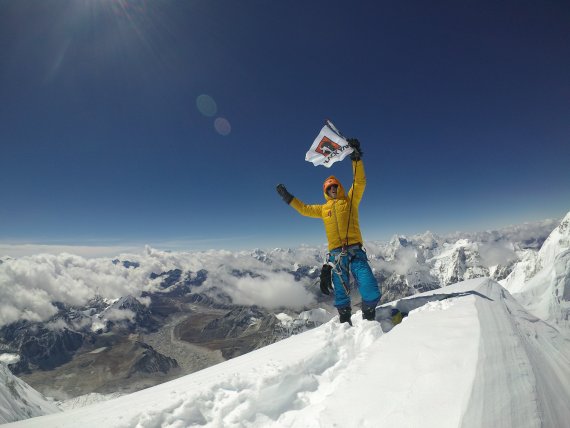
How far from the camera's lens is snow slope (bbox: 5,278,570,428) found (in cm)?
260

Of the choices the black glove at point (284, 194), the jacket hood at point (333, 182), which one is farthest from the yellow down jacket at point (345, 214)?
the black glove at point (284, 194)

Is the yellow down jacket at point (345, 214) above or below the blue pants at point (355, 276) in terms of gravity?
above

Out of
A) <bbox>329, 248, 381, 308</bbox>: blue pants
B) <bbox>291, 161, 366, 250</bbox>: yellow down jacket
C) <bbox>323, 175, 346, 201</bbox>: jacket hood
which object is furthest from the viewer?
<bbox>323, 175, 346, 201</bbox>: jacket hood

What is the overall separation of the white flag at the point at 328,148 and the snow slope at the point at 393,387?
5.16 metres

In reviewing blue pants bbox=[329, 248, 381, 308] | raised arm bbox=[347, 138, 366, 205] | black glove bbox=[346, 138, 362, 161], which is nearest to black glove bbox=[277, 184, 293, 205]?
raised arm bbox=[347, 138, 366, 205]

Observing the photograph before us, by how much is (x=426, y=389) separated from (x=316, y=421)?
119 centimetres

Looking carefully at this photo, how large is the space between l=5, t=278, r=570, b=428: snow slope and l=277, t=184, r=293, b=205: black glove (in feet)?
16.4

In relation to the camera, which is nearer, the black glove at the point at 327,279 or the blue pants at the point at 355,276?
the blue pants at the point at 355,276

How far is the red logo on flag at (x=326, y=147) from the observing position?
8.79 m

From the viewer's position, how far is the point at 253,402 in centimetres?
351

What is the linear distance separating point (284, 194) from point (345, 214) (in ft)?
7.60

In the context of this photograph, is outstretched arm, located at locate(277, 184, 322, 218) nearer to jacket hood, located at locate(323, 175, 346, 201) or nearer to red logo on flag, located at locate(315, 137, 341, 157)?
jacket hood, located at locate(323, 175, 346, 201)

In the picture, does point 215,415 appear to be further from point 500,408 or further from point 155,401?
point 500,408

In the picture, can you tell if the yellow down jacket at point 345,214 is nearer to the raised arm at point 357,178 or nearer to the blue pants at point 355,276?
the raised arm at point 357,178
